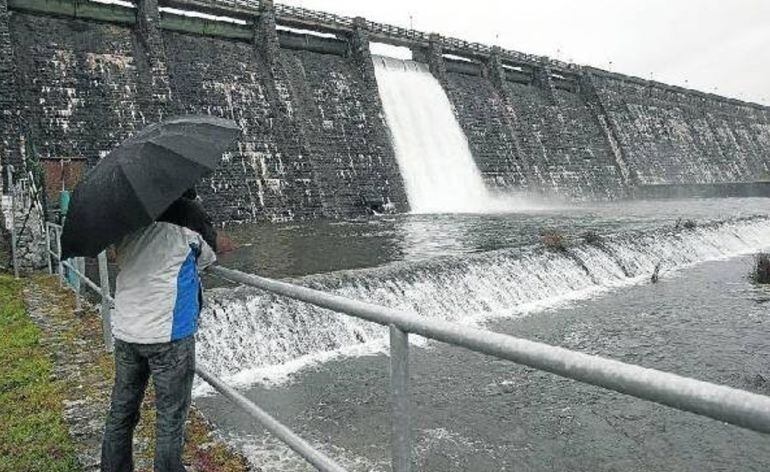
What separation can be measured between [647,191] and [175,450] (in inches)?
1722

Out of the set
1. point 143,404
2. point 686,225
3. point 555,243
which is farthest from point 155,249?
point 686,225

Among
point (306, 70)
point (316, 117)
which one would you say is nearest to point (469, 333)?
point (316, 117)

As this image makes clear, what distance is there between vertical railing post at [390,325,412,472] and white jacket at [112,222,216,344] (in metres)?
1.52

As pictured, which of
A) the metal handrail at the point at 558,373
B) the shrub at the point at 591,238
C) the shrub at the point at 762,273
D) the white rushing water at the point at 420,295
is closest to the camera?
the metal handrail at the point at 558,373

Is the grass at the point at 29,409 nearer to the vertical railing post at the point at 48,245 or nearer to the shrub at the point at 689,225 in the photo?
the vertical railing post at the point at 48,245

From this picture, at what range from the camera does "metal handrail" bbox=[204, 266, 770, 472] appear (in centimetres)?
108

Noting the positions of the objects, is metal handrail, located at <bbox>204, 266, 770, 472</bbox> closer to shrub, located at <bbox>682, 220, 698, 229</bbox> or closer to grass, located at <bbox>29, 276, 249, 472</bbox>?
grass, located at <bbox>29, 276, 249, 472</bbox>

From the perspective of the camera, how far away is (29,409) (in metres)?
4.48

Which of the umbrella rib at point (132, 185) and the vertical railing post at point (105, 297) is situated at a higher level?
the umbrella rib at point (132, 185)

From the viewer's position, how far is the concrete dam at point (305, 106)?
20812mm

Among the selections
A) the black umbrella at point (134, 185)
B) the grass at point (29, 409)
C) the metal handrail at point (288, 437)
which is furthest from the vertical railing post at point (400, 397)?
the grass at point (29, 409)

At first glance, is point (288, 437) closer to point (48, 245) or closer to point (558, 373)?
point (558, 373)

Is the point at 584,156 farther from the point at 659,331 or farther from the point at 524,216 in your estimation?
the point at 659,331

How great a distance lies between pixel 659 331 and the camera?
32.3 ft
